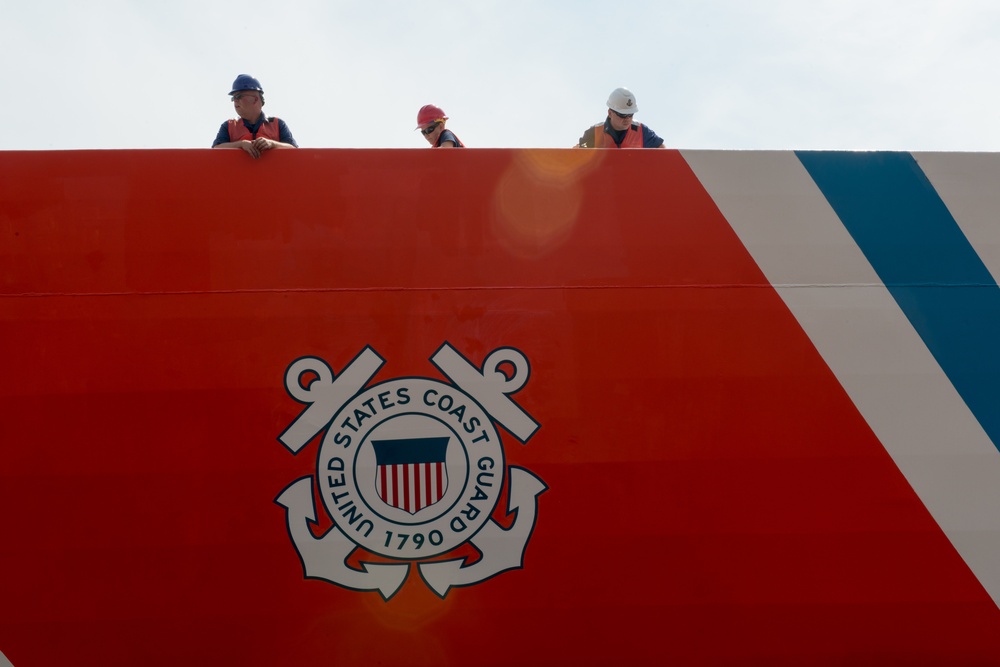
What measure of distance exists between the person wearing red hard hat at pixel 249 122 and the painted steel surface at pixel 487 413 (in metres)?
0.82

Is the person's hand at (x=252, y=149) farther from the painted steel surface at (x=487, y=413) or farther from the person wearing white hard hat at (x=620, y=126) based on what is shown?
the person wearing white hard hat at (x=620, y=126)

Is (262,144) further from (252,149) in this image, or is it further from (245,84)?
(245,84)

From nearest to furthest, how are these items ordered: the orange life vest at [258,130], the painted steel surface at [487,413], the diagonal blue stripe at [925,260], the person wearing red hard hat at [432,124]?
1. the painted steel surface at [487,413]
2. the diagonal blue stripe at [925,260]
3. the orange life vest at [258,130]
4. the person wearing red hard hat at [432,124]

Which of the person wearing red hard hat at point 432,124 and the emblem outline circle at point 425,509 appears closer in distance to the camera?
the emblem outline circle at point 425,509

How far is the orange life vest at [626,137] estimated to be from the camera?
412cm

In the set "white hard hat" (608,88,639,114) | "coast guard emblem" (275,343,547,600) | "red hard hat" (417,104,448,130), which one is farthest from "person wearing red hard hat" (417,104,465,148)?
"coast guard emblem" (275,343,547,600)

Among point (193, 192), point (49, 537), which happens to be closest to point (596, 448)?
point (193, 192)

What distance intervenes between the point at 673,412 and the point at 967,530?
1060 millimetres

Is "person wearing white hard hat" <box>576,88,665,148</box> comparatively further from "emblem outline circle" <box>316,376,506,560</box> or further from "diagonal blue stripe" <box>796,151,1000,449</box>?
"emblem outline circle" <box>316,376,506,560</box>

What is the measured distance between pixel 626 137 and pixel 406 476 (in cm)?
233

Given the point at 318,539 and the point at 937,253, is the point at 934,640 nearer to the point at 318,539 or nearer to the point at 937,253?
the point at 937,253

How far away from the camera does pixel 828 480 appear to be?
2686mm

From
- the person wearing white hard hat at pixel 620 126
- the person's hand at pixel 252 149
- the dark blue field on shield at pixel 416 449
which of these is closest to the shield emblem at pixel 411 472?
the dark blue field on shield at pixel 416 449

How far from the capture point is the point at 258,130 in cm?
349
